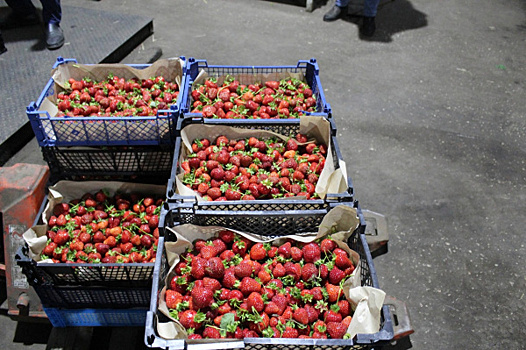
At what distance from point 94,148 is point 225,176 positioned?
1.02m

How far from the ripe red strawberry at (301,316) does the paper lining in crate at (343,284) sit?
20cm

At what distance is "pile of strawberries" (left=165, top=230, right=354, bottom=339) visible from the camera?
1.84 meters

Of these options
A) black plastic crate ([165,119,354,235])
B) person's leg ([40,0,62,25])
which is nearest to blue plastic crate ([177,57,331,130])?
black plastic crate ([165,119,354,235])

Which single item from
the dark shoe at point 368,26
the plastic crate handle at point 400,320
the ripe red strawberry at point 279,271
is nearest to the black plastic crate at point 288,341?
the ripe red strawberry at point 279,271

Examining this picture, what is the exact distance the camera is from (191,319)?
1.85 metres

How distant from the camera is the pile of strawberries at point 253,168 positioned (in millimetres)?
2432

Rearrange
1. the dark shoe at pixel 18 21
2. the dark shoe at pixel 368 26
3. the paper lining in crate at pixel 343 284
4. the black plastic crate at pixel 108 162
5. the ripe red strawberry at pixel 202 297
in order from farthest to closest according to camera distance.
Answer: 1. the dark shoe at pixel 368 26
2. the dark shoe at pixel 18 21
3. the black plastic crate at pixel 108 162
4. the ripe red strawberry at pixel 202 297
5. the paper lining in crate at pixel 343 284

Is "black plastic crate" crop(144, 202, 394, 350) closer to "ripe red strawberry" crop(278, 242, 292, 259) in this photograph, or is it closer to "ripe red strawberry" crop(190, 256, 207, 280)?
"ripe red strawberry" crop(190, 256, 207, 280)

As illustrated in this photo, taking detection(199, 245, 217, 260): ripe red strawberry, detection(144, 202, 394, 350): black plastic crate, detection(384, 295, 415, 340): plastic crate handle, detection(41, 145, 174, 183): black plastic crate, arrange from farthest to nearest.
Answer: detection(41, 145, 174, 183): black plastic crate
detection(384, 295, 415, 340): plastic crate handle
detection(199, 245, 217, 260): ripe red strawberry
detection(144, 202, 394, 350): black plastic crate

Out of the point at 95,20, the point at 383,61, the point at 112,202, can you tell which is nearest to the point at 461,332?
the point at 112,202

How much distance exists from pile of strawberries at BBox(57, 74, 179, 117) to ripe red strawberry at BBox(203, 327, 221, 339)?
1.71 meters

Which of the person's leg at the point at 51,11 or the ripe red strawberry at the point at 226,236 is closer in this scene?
the ripe red strawberry at the point at 226,236

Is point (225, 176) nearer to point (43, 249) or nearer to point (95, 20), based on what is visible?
point (43, 249)

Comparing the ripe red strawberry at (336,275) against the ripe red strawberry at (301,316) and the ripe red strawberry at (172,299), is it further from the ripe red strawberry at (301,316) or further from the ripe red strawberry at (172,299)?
the ripe red strawberry at (172,299)
